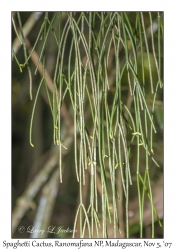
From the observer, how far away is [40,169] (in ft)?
2.04

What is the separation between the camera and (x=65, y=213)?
0.62 metres

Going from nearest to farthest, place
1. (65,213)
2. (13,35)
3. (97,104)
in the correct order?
(97,104)
(13,35)
(65,213)

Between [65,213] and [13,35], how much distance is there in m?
0.32

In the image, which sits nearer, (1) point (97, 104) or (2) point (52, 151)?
(1) point (97, 104)

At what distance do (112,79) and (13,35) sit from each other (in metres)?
0.20

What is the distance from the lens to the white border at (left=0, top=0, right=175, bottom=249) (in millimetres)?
455

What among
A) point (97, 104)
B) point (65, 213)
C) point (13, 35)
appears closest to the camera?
point (97, 104)

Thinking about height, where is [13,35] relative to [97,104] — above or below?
above
